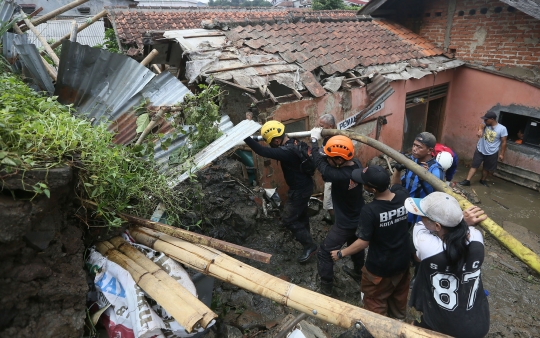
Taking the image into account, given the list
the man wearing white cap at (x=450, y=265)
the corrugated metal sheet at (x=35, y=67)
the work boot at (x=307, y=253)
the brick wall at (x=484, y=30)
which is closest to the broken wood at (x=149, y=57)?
the corrugated metal sheet at (x=35, y=67)

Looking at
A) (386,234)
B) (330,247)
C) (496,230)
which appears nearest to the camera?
(496,230)

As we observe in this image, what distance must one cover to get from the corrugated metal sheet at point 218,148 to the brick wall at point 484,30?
746 centimetres

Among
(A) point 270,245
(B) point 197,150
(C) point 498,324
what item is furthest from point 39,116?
(C) point 498,324

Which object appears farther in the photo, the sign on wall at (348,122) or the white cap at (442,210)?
the sign on wall at (348,122)

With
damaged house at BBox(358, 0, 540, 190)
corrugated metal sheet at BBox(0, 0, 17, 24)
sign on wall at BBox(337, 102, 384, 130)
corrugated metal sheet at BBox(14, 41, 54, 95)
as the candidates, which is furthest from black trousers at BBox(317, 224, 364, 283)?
damaged house at BBox(358, 0, 540, 190)

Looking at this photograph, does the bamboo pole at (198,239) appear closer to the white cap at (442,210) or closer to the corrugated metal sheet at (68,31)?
the white cap at (442,210)

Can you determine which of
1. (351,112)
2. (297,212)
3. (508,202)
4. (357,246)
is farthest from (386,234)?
(508,202)

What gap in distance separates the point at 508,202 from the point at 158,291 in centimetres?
759

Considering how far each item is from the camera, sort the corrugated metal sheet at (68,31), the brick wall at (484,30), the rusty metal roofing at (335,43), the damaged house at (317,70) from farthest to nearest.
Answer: the corrugated metal sheet at (68,31) < the brick wall at (484,30) < the rusty metal roofing at (335,43) < the damaged house at (317,70)

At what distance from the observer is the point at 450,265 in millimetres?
2443

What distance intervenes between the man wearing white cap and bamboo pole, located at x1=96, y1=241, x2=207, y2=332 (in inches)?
69.1

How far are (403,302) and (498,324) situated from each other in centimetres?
135

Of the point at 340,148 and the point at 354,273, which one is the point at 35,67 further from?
the point at 354,273

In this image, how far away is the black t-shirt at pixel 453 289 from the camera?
2.43 metres
